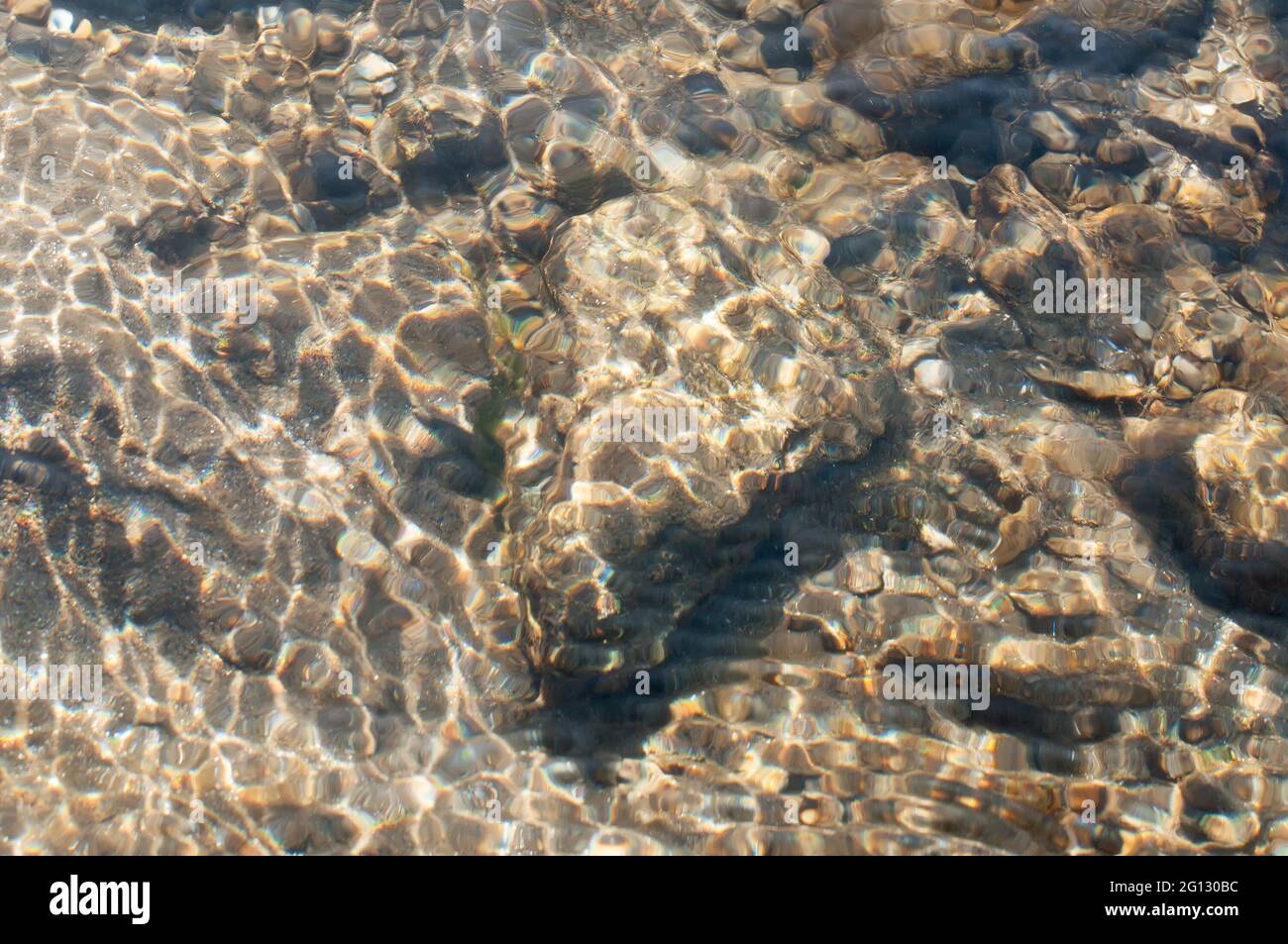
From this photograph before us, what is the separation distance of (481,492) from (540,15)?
3358mm

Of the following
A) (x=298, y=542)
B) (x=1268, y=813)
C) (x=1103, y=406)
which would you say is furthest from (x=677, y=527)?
(x=1268, y=813)

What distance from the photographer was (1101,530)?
450cm

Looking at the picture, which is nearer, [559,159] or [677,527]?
[677,527]

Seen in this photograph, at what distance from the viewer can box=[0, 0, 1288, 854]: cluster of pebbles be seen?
4.02m

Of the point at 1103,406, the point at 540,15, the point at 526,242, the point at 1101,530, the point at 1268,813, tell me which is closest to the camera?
the point at 1268,813

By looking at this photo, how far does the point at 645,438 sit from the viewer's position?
4332 mm

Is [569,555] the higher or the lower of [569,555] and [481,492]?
the lower

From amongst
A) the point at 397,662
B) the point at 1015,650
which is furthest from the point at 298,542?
the point at 1015,650

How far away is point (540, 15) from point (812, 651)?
14.7 feet

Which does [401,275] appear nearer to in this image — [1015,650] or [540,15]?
[540,15]

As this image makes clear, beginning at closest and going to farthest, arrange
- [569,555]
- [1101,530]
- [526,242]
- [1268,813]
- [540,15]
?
[1268,813] → [569,555] → [1101,530] → [526,242] → [540,15]

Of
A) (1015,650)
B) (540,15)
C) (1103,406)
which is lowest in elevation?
(1015,650)

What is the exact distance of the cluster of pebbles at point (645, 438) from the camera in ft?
13.2

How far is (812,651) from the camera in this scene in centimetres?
429
